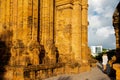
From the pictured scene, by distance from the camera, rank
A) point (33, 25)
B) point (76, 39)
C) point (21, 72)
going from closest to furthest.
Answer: point (21, 72), point (33, 25), point (76, 39)

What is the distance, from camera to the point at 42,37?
15.3 metres

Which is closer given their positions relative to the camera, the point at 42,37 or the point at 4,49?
the point at 4,49

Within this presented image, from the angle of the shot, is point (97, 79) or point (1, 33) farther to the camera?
point (1, 33)

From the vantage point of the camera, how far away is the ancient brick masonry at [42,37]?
12.1m

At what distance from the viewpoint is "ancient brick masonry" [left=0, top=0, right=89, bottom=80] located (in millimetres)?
12141

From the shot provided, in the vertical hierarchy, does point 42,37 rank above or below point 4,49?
above

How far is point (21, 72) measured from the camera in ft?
36.3

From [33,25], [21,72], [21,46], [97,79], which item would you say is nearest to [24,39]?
[21,46]

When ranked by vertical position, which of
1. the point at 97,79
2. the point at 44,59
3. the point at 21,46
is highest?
the point at 21,46

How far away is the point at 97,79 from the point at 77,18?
6367 millimetres

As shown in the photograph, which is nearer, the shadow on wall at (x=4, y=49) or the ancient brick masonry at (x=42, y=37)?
the ancient brick masonry at (x=42, y=37)

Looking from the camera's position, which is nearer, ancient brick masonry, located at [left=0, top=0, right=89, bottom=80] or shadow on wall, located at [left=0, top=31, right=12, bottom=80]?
ancient brick masonry, located at [left=0, top=0, right=89, bottom=80]

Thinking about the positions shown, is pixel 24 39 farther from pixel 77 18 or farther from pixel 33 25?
pixel 77 18

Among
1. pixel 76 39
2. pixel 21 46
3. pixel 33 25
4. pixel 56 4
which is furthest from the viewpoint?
pixel 56 4
